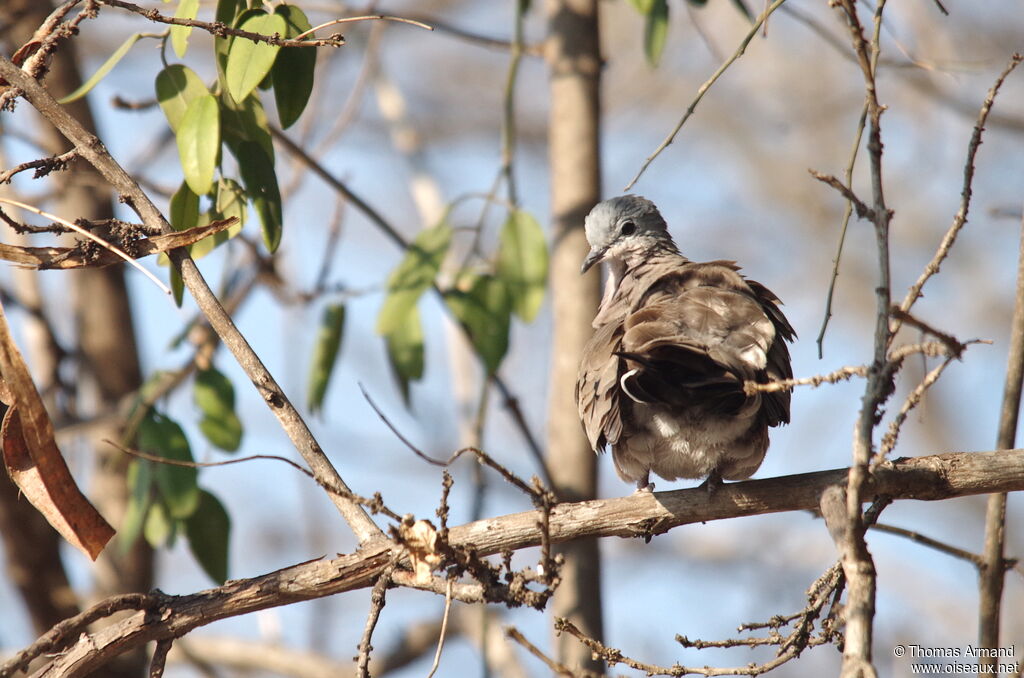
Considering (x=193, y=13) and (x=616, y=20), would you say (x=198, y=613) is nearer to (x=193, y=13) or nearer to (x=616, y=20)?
(x=193, y=13)

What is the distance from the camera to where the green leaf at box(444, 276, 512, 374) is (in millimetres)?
3678

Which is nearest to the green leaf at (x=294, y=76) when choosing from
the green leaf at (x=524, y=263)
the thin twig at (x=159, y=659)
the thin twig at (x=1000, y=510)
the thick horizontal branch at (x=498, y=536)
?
the thick horizontal branch at (x=498, y=536)

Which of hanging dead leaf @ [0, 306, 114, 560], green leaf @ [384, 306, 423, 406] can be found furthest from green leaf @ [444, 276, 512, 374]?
hanging dead leaf @ [0, 306, 114, 560]

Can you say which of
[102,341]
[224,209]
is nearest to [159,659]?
[224,209]

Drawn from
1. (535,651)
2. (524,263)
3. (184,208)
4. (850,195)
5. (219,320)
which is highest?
(524,263)

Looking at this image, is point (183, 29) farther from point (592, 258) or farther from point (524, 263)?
point (592, 258)

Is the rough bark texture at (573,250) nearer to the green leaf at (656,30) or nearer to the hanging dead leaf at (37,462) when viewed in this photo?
the green leaf at (656,30)

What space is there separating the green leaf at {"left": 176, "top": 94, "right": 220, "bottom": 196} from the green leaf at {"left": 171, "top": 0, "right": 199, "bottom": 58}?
158 mm

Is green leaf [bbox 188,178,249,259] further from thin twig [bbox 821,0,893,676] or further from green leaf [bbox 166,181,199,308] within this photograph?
thin twig [bbox 821,0,893,676]

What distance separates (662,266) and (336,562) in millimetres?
1854

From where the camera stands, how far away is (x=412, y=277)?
3711mm

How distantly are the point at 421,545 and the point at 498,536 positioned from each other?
0.60ft

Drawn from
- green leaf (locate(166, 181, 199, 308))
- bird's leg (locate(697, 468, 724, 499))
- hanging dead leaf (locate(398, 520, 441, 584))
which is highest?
green leaf (locate(166, 181, 199, 308))

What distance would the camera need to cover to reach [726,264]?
10.7 ft
